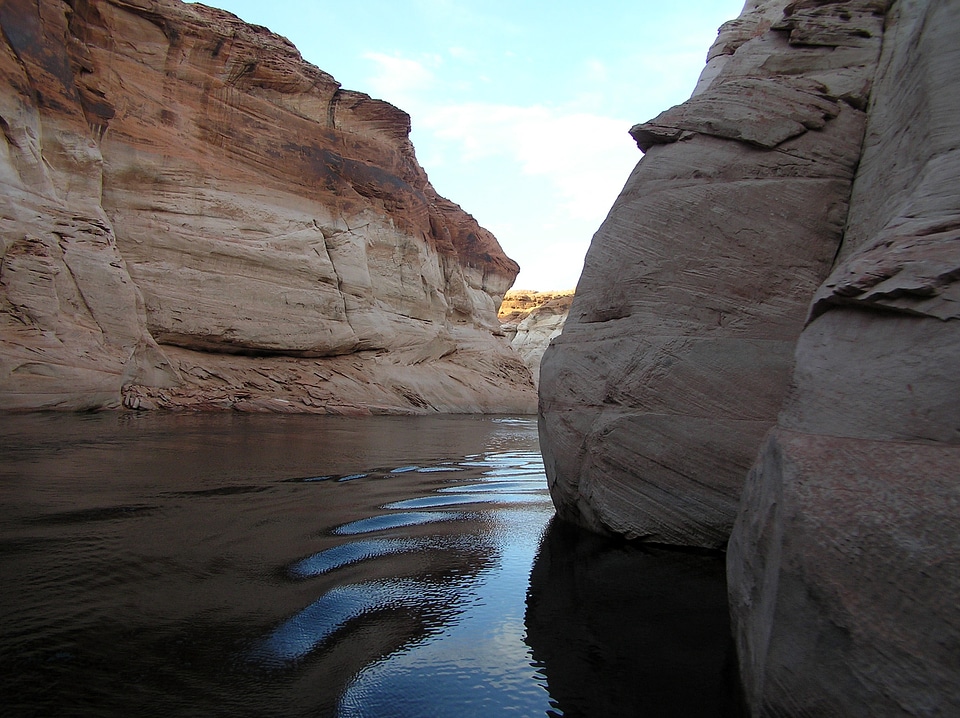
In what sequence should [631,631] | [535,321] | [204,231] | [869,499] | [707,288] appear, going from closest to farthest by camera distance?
[869,499] < [631,631] < [707,288] < [204,231] < [535,321]

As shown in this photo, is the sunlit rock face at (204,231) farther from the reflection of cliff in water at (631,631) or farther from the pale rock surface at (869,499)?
the pale rock surface at (869,499)

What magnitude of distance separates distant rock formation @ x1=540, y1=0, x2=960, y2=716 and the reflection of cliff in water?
0.13 metres

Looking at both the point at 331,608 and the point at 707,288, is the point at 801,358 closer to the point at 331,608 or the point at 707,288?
the point at 707,288

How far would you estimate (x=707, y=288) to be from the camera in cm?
288

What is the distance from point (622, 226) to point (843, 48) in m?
1.52

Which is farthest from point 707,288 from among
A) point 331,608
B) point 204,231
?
point 204,231

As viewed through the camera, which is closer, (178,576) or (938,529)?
(938,529)

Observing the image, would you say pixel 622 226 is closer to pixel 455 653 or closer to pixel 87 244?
pixel 455 653

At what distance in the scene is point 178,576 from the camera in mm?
2217

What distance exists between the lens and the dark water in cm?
149

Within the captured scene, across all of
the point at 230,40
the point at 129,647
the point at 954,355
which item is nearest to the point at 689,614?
the point at 954,355

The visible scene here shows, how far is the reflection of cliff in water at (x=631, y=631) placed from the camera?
1.54 m

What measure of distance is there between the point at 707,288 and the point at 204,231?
13.6 meters

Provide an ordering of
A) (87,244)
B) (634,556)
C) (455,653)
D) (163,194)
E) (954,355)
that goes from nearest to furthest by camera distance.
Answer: (954,355), (455,653), (634,556), (87,244), (163,194)
